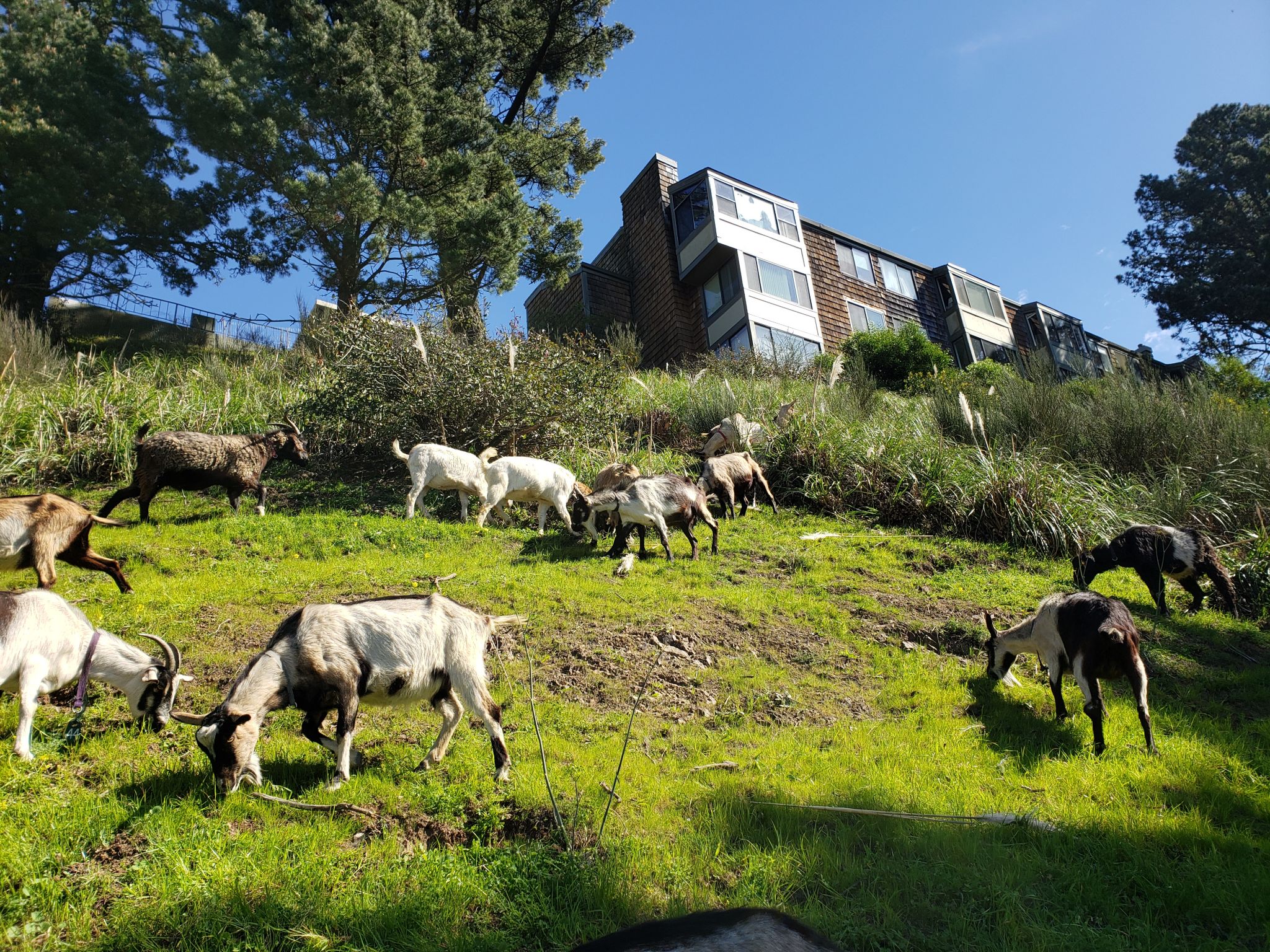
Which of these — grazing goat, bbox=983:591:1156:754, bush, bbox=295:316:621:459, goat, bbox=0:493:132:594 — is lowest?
grazing goat, bbox=983:591:1156:754

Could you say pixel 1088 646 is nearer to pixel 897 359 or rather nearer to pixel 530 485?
pixel 530 485

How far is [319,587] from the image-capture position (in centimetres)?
841

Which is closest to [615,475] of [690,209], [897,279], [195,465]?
[195,465]

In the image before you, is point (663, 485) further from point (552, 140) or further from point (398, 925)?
point (552, 140)

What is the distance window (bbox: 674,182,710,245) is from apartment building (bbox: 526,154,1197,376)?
55 mm

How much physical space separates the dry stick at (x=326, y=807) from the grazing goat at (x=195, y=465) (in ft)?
23.3

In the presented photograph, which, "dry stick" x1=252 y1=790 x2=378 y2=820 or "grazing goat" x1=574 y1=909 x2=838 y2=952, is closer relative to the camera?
"grazing goat" x1=574 y1=909 x2=838 y2=952

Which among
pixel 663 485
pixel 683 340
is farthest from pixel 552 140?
pixel 663 485

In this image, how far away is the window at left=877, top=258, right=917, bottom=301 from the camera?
4000cm

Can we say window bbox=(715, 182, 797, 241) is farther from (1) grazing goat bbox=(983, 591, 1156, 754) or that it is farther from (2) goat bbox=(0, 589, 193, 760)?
(2) goat bbox=(0, 589, 193, 760)

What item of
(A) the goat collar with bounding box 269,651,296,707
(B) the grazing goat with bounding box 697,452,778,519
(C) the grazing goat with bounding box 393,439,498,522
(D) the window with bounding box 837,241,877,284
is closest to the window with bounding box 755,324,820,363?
(D) the window with bounding box 837,241,877,284

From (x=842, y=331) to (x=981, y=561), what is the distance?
82.1 ft

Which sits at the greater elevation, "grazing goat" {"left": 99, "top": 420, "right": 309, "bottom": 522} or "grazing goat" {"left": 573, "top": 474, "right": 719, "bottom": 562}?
"grazing goat" {"left": 99, "top": 420, "right": 309, "bottom": 522}

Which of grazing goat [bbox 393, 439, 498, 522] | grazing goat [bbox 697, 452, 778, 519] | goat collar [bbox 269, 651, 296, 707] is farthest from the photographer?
grazing goat [bbox 697, 452, 778, 519]
